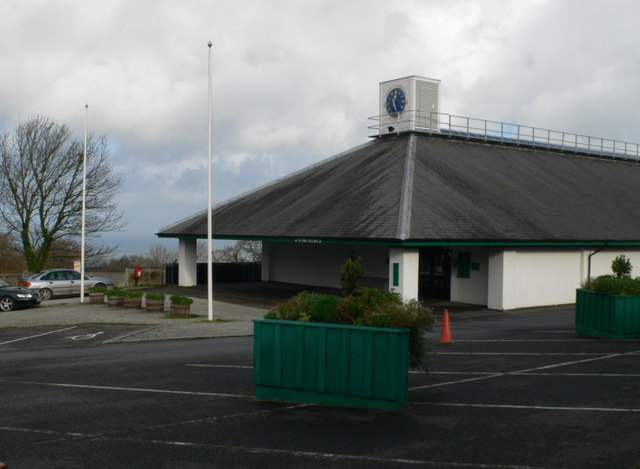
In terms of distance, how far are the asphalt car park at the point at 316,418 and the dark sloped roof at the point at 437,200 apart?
11527 millimetres

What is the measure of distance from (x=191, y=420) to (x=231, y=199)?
29.4 m

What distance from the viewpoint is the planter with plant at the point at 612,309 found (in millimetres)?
19703

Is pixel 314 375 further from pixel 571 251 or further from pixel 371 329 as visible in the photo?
pixel 571 251

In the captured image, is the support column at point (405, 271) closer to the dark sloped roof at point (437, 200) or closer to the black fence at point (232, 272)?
the dark sloped roof at point (437, 200)

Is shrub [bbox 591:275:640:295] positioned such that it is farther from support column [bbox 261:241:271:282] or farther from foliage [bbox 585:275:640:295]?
support column [bbox 261:241:271:282]

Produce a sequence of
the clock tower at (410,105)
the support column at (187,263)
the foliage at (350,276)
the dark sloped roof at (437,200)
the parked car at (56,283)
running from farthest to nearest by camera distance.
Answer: the clock tower at (410,105) → the support column at (187,263) → the parked car at (56,283) → the dark sloped roof at (437,200) → the foliage at (350,276)

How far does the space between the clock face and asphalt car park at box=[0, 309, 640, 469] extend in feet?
80.0

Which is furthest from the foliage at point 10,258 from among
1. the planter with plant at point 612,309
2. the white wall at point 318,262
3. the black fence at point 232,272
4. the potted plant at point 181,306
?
the planter with plant at point 612,309

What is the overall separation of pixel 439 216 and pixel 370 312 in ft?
55.9

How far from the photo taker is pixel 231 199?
129 feet

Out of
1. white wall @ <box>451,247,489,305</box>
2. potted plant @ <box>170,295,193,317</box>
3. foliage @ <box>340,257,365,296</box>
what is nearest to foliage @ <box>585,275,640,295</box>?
white wall @ <box>451,247,489,305</box>

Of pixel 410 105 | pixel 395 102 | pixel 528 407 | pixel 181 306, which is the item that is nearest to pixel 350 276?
pixel 528 407

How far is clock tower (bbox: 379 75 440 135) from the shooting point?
38.5m

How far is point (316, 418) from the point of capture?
10.5 m
